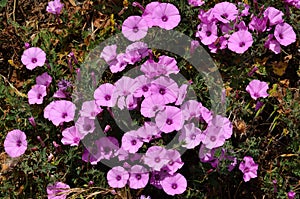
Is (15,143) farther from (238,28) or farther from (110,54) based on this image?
(238,28)

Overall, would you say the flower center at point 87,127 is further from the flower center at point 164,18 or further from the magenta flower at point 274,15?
the magenta flower at point 274,15

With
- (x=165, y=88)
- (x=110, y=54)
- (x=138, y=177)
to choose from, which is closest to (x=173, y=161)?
(x=138, y=177)

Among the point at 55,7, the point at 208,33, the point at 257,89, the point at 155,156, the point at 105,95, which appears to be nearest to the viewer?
the point at 155,156

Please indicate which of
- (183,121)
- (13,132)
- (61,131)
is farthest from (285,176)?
(13,132)

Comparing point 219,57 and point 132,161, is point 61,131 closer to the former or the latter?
point 132,161

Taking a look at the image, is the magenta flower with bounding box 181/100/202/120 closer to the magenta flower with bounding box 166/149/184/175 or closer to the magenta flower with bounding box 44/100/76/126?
the magenta flower with bounding box 166/149/184/175

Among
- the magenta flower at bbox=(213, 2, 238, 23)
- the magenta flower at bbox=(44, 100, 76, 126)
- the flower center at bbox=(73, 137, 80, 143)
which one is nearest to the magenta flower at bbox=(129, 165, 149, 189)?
the flower center at bbox=(73, 137, 80, 143)
